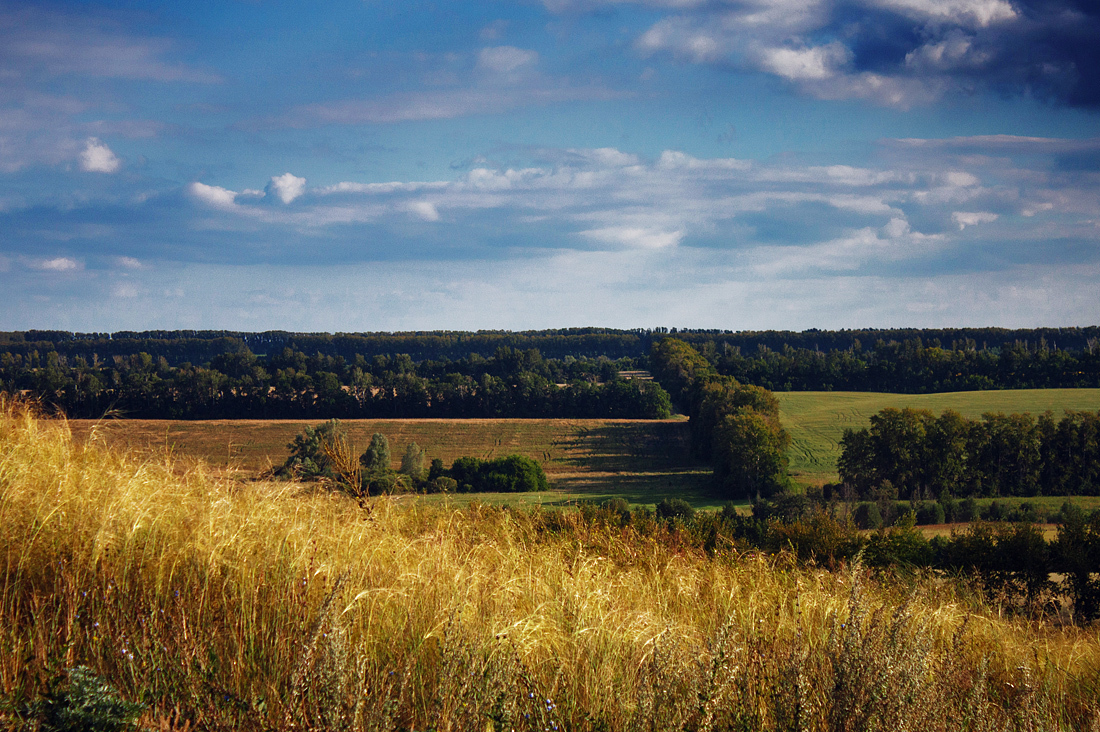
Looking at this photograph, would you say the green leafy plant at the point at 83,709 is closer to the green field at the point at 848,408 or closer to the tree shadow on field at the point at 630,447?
the green field at the point at 848,408

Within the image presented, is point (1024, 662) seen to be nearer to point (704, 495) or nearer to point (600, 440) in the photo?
point (704, 495)

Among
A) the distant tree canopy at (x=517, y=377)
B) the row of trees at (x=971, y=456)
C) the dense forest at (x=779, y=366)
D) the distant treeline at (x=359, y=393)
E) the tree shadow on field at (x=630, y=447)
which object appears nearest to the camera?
the row of trees at (x=971, y=456)

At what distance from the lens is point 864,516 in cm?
5594

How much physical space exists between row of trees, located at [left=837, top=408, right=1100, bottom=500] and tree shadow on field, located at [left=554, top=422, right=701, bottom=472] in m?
21.9

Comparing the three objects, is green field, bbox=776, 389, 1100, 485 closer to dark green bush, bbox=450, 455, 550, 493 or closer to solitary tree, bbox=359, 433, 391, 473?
dark green bush, bbox=450, 455, 550, 493

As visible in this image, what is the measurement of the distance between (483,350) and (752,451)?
13420 centimetres

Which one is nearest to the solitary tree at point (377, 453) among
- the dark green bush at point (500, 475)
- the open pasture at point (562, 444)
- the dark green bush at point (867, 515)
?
the open pasture at point (562, 444)

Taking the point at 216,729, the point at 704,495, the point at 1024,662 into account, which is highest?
the point at 216,729

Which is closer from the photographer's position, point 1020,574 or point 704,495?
point 1020,574

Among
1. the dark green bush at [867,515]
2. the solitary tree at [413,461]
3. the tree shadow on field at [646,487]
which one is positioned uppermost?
the solitary tree at [413,461]

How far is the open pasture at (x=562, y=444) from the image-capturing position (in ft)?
242

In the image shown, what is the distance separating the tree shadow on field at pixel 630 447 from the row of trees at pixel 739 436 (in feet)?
10.2

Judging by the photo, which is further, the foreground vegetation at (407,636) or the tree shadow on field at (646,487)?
the tree shadow on field at (646,487)

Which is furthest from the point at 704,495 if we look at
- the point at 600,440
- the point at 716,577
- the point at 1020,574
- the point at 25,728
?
the point at 25,728
